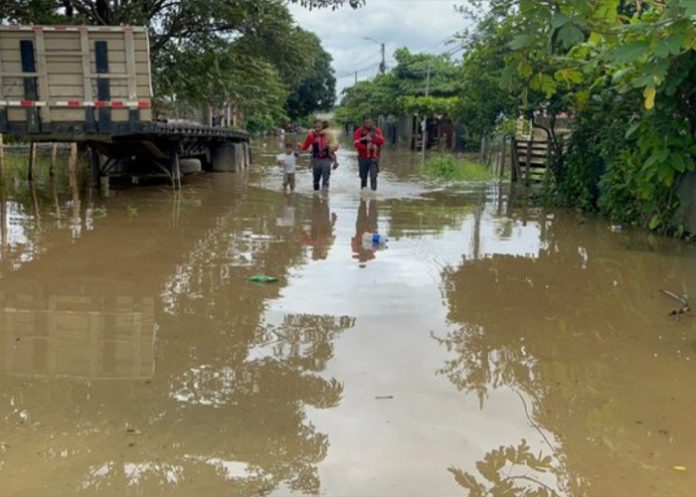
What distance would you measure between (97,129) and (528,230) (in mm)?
7436

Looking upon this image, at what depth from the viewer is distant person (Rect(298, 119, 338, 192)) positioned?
15.5 m

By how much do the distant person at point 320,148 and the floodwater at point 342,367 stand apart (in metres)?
5.81

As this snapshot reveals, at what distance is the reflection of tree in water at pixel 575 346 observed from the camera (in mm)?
3926

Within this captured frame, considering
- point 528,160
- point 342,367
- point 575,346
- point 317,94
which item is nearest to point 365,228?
point 575,346

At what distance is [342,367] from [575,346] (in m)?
1.92

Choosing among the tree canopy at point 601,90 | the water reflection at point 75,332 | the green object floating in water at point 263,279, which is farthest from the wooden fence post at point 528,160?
the water reflection at point 75,332

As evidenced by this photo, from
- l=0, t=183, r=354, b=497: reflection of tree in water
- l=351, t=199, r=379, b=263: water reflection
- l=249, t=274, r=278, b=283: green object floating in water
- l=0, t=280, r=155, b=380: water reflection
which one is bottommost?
l=0, t=183, r=354, b=497: reflection of tree in water

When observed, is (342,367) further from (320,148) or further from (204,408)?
(320,148)

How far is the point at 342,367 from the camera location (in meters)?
5.04

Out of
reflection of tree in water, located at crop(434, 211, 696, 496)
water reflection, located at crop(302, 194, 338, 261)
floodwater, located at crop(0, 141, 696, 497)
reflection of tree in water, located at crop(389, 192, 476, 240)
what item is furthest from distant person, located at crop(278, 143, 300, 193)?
reflection of tree in water, located at crop(434, 211, 696, 496)

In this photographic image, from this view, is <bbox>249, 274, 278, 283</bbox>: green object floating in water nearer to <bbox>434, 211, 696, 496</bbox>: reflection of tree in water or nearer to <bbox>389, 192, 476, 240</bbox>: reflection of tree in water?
<bbox>434, 211, 696, 496</bbox>: reflection of tree in water

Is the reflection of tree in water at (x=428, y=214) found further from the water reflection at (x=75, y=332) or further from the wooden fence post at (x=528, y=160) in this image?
the water reflection at (x=75, y=332)

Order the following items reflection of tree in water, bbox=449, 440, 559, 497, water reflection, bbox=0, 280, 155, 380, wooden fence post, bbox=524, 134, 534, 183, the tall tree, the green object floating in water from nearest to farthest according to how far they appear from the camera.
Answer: reflection of tree in water, bbox=449, 440, 559, 497
water reflection, bbox=0, 280, 155, 380
the green object floating in water
wooden fence post, bbox=524, 134, 534, 183
the tall tree

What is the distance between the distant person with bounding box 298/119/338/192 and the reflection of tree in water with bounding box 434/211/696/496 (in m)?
7.34
